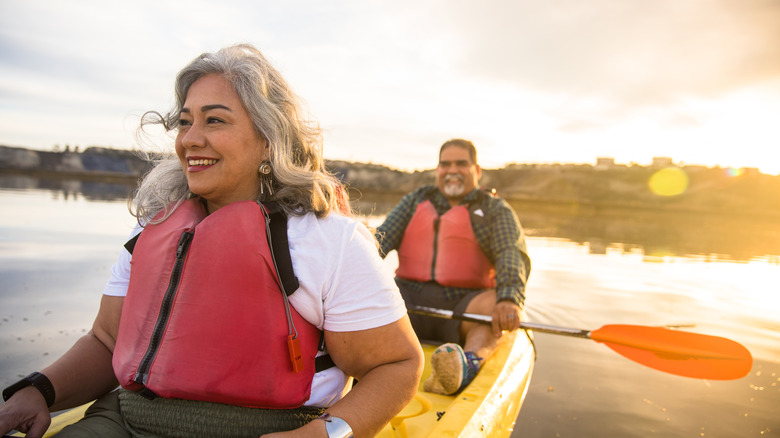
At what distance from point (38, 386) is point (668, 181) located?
4967 centimetres

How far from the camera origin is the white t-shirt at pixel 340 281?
1.38 meters

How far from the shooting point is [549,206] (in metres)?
37.7

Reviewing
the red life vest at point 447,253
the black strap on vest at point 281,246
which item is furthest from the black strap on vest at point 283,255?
the red life vest at point 447,253

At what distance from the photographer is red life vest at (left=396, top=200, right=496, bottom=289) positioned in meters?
4.16

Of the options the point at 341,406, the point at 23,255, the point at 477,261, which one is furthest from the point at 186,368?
the point at 23,255

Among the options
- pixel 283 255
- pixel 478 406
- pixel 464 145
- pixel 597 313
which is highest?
pixel 464 145

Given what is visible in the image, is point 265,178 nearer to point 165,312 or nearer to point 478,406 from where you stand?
point 165,312

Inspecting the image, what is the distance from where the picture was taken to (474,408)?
2.47 metres

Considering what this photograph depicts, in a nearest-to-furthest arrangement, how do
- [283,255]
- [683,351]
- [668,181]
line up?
[283,255] → [683,351] → [668,181]

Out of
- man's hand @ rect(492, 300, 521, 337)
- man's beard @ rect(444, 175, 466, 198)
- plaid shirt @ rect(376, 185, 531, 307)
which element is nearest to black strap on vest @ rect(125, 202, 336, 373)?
plaid shirt @ rect(376, 185, 531, 307)

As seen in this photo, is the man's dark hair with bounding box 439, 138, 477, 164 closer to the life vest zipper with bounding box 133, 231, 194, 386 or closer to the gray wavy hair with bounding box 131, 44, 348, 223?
the gray wavy hair with bounding box 131, 44, 348, 223

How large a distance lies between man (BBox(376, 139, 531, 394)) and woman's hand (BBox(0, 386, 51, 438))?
237 centimetres

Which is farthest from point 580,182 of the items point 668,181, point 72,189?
point 72,189

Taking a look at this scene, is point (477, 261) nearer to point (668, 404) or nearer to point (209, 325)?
point (668, 404)
